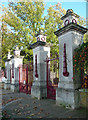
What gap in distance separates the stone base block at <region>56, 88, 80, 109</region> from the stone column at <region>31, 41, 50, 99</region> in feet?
5.97

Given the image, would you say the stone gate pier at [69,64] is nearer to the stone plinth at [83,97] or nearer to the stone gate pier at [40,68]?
the stone plinth at [83,97]

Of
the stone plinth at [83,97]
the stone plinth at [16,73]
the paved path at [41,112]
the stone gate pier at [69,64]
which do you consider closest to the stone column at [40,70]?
the paved path at [41,112]

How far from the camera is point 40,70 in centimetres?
777

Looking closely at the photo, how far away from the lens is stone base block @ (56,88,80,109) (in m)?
5.05

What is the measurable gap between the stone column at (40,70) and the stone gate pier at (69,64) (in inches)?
69.8

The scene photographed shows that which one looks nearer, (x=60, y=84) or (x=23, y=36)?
(x=60, y=84)

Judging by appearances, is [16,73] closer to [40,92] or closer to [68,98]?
[40,92]

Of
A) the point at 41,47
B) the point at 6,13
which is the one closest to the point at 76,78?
the point at 41,47

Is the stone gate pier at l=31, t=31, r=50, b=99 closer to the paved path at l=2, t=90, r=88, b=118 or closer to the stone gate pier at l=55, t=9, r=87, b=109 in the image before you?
the paved path at l=2, t=90, r=88, b=118

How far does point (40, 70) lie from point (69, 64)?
2.59 metres

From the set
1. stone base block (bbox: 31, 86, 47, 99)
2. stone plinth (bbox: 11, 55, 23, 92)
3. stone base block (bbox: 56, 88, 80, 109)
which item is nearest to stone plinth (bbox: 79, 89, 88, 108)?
stone base block (bbox: 56, 88, 80, 109)

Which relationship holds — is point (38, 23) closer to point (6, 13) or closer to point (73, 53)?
point (6, 13)

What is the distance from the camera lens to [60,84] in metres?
5.98

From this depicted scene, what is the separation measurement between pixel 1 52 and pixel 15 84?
250 inches
